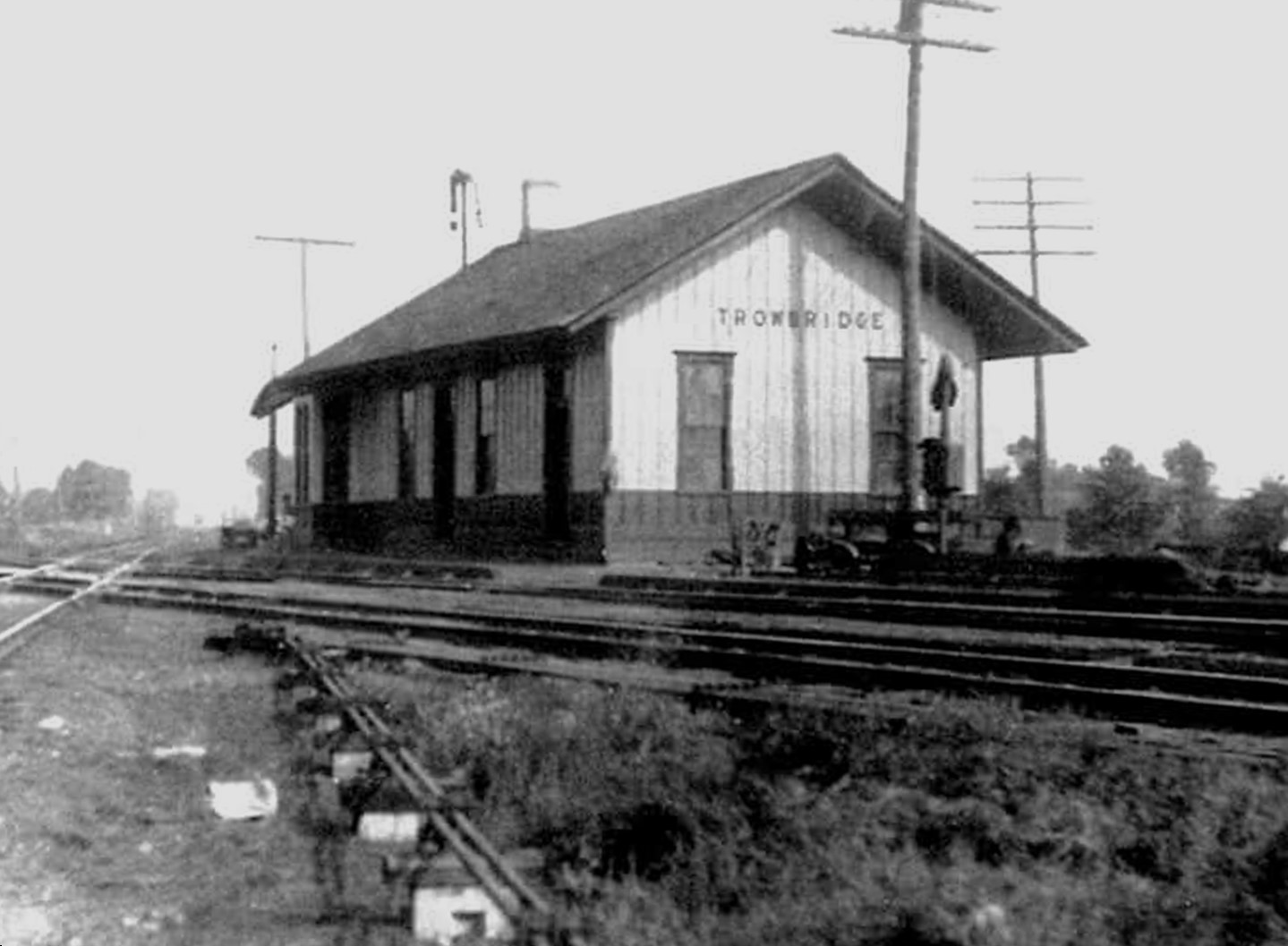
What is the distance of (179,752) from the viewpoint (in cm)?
762

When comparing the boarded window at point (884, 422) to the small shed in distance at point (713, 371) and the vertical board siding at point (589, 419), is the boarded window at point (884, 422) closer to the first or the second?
the small shed in distance at point (713, 371)

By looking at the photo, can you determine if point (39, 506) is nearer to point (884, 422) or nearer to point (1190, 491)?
point (1190, 491)

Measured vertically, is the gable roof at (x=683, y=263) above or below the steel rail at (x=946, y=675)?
above

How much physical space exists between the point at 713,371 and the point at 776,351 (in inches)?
41.8

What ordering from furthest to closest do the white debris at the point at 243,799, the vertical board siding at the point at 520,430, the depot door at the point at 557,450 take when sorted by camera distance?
1. the vertical board siding at the point at 520,430
2. the depot door at the point at 557,450
3. the white debris at the point at 243,799

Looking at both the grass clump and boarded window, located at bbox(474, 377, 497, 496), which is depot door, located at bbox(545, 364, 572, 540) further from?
the grass clump

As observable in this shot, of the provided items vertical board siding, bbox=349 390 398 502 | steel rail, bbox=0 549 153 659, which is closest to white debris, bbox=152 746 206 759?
steel rail, bbox=0 549 153 659

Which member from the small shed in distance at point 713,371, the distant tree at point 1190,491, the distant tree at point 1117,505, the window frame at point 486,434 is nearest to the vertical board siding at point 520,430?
the small shed in distance at point 713,371

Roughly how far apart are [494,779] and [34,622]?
33.2 ft

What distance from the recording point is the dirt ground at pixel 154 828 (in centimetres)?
477

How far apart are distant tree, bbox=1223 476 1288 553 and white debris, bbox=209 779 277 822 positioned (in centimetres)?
2213

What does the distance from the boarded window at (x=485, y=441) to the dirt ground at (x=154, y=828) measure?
15893mm

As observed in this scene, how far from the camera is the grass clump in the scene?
4.36 m

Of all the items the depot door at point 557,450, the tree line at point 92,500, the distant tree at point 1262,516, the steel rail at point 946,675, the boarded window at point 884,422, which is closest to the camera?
the steel rail at point 946,675
